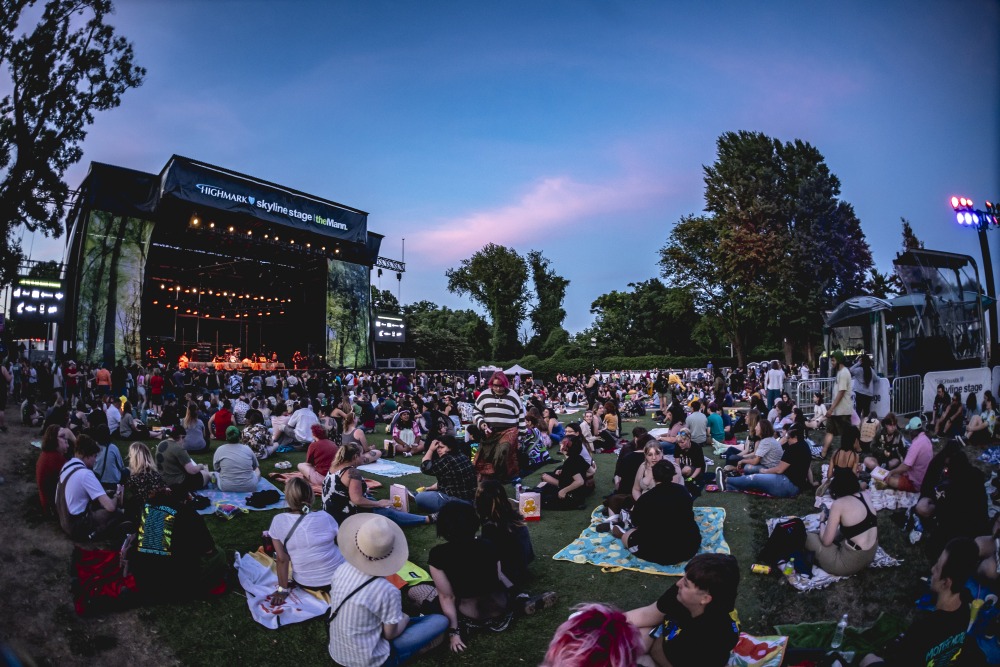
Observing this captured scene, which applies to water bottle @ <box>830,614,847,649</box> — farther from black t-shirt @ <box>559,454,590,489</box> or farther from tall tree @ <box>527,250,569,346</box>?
tall tree @ <box>527,250,569,346</box>

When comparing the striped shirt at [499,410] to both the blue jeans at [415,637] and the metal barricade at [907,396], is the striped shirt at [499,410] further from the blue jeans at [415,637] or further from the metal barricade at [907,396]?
the metal barricade at [907,396]

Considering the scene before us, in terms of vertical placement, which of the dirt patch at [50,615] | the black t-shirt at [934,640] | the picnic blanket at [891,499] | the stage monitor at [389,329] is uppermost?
the stage monitor at [389,329]

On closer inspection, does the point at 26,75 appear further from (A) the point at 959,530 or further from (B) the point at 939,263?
(B) the point at 939,263

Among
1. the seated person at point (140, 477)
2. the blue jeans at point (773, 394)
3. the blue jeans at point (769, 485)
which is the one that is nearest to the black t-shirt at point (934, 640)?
the blue jeans at point (769, 485)

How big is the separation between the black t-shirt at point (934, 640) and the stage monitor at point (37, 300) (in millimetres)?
23209

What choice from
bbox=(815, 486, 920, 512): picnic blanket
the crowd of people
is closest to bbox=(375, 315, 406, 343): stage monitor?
the crowd of people

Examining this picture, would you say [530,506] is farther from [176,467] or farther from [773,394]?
[773,394]

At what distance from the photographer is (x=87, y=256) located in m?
20.7

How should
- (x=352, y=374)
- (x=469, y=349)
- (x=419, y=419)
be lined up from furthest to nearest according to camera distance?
(x=469, y=349) < (x=352, y=374) < (x=419, y=419)

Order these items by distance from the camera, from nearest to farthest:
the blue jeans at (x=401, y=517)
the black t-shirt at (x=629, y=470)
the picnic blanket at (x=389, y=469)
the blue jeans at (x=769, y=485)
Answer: the blue jeans at (x=401, y=517), the black t-shirt at (x=629, y=470), the blue jeans at (x=769, y=485), the picnic blanket at (x=389, y=469)

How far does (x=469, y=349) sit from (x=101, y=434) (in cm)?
4031

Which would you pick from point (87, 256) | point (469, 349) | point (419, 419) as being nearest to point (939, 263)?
point (419, 419)

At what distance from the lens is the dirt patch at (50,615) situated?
371 centimetres

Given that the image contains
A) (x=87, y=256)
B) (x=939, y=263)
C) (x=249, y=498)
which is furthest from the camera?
(x=87, y=256)
